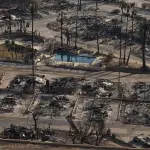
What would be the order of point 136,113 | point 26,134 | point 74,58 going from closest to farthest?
point 26,134 → point 136,113 → point 74,58

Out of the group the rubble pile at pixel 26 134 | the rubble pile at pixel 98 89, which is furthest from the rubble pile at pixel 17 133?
the rubble pile at pixel 98 89

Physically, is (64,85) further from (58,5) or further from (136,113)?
(58,5)

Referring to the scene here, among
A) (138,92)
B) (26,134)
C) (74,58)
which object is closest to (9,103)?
(26,134)

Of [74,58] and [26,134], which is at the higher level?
[74,58]

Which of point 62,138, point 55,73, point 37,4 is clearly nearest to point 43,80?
point 55,73

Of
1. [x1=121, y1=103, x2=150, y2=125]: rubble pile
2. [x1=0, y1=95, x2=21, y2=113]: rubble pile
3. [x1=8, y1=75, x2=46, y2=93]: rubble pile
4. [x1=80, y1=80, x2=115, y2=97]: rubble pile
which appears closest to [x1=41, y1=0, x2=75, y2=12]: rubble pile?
[x1=8, y1=75, x2=46, y2=93]: rubble pile

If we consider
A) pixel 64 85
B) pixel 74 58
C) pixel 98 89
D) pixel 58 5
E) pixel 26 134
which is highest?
pixel 58 5

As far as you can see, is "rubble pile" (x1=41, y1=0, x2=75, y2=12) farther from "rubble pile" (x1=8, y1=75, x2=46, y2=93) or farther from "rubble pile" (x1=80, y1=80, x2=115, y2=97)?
"rubble pile" (x1=80, y1=80, x2=115, y2=97)

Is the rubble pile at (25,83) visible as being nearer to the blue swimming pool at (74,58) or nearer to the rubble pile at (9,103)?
the rubble pile at (9,103)
